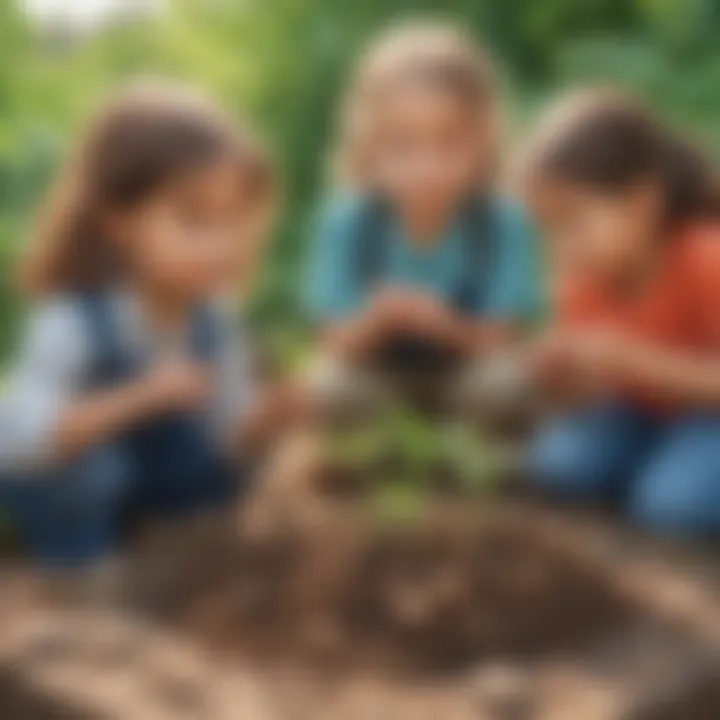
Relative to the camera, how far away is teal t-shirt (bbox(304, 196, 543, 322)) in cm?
105

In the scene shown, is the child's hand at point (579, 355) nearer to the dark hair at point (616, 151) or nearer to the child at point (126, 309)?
the dark hair at point (616, 151)

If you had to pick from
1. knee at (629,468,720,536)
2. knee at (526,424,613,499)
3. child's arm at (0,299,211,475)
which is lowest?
child's arm at (0,299,211,475)

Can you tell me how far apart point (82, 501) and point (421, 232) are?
280 millimetres

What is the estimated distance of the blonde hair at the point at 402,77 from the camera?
3.44ft

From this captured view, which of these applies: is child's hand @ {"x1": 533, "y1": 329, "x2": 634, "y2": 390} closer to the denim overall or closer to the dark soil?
the dark soil

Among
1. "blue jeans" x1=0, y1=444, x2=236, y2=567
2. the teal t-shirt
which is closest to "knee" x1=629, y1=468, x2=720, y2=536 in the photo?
the teal t-shirt

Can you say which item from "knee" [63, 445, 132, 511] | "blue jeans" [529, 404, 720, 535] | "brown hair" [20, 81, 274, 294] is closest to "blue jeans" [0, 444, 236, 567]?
"knee" [63, 445, 132, 511]

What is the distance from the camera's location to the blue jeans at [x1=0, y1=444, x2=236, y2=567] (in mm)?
1033

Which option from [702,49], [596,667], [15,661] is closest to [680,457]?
[596,667]

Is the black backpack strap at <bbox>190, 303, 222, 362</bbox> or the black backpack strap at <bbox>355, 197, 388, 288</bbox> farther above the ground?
the black backpack strap at <bbox>355, 197, 388, 288</bbox>

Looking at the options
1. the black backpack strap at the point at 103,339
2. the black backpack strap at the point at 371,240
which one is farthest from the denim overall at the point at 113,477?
the black backpack strap at the point at 371,240

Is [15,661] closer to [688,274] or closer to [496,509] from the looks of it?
[496,509]

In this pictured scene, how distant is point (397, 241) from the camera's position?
106 centimetres

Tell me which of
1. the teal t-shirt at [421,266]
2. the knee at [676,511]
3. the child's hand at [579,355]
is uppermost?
the teal t-shirt at [421,266]
